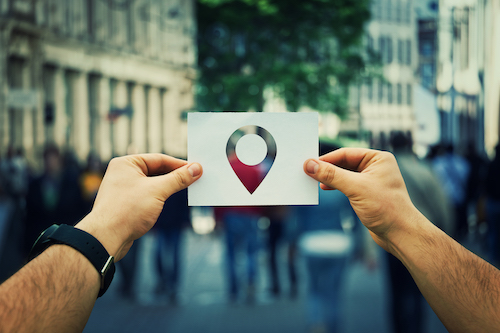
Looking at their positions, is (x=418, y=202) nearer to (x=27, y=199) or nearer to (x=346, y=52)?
(x=27, y=199)

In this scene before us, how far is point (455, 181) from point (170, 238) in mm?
5523

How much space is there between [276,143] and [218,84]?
1602 cm

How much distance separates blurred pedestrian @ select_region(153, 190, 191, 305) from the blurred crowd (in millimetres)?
13

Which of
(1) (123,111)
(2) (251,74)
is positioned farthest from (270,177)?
(2) (251,74)

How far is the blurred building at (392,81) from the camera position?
1535 inches

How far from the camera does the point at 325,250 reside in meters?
4.47

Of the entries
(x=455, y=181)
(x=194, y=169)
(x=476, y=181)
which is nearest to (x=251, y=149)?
(x=194, y=169)

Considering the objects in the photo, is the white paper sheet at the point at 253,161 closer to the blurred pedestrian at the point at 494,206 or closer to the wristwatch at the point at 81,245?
the wristwatch at the point at 81,245

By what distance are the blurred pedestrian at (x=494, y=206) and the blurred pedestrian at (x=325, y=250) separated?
269cm

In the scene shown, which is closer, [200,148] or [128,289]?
[200,148]

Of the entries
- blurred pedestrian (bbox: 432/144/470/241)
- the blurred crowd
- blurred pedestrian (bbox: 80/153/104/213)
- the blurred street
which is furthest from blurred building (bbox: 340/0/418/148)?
the blurred street

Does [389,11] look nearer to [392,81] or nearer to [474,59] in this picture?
[392,81]

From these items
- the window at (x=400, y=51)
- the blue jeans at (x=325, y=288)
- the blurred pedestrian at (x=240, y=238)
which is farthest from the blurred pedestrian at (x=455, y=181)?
the window at (x=400, y=51)

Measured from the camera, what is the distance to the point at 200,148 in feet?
5.24
